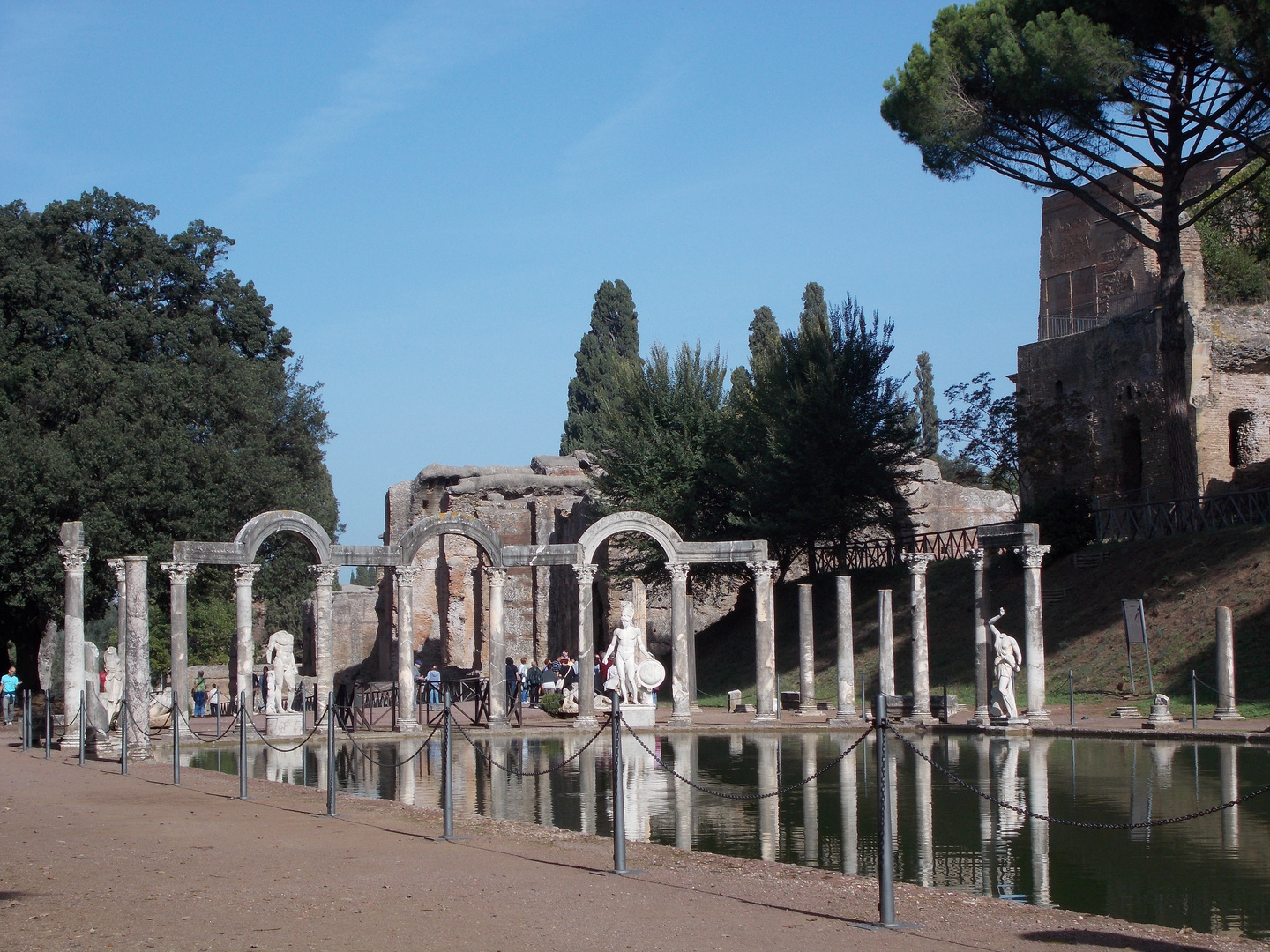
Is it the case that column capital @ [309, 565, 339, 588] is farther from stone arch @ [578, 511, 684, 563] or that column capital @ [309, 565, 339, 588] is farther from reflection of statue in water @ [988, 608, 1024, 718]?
reflection of statue in water @ [988, 608, 1024, 718]

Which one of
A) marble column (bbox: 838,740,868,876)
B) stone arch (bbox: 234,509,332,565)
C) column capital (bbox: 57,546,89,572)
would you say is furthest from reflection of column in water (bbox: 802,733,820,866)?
column capital (bbox: 57,546,89,572)

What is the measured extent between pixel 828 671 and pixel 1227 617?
13087mm

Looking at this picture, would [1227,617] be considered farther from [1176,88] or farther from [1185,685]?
[1176,88]

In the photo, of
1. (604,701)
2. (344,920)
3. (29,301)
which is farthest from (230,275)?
(344,920)

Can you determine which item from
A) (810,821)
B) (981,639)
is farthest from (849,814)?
(981,639)

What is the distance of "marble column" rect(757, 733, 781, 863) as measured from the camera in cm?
1141

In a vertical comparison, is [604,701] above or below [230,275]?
below

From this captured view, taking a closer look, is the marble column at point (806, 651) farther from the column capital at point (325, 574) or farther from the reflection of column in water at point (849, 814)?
the column capital at point (325, 574)

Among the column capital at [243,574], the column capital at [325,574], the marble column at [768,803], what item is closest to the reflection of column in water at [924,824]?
the marble column at [768,803]

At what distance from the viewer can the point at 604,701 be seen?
30.5 metres

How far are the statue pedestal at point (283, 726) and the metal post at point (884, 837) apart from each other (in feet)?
58.6

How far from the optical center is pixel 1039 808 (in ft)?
43.2

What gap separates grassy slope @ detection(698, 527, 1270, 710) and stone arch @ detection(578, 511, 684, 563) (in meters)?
7.15

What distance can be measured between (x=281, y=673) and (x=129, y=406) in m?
12.3
